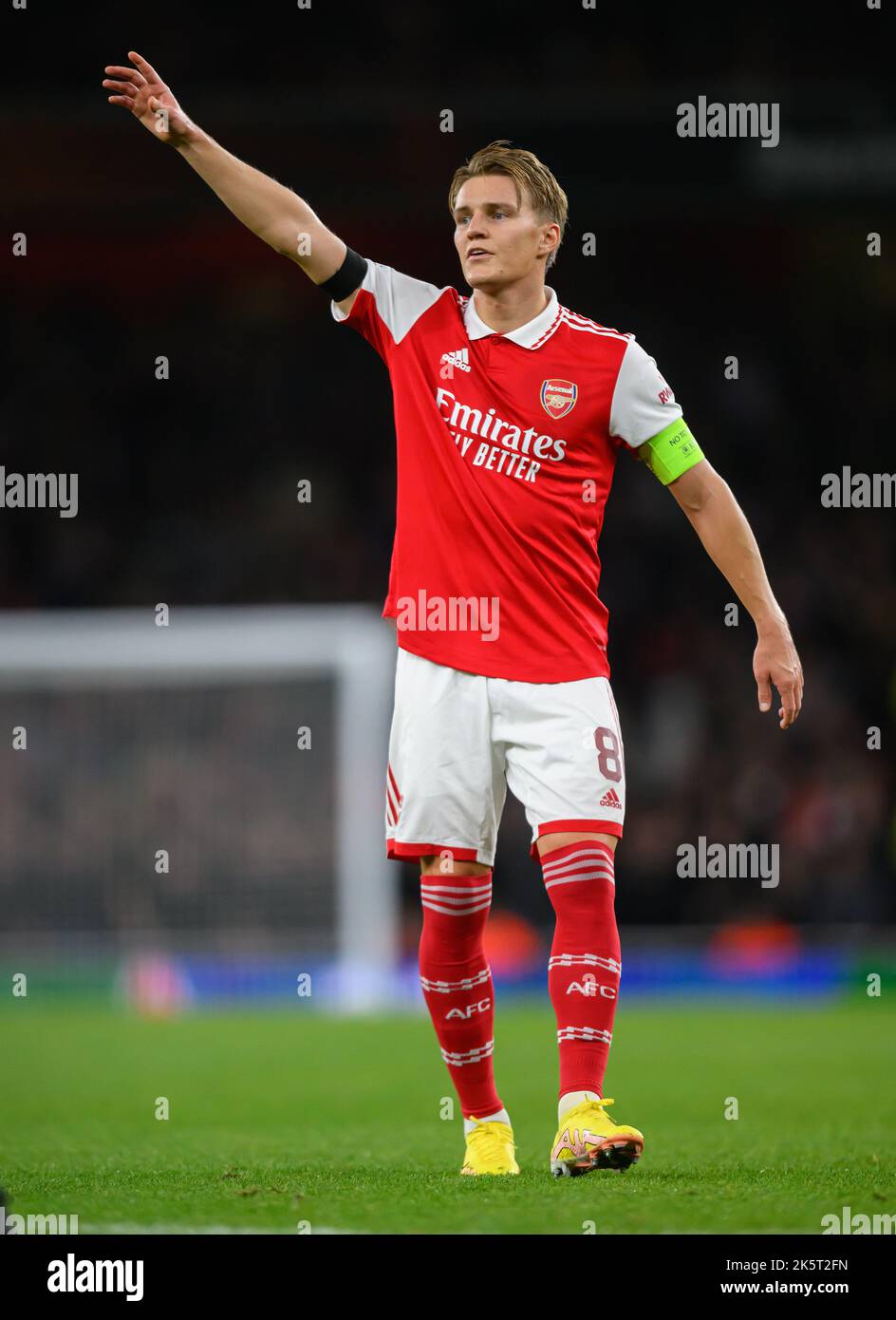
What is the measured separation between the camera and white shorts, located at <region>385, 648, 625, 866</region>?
4660 millimetres

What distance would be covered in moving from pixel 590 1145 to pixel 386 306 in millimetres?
2283

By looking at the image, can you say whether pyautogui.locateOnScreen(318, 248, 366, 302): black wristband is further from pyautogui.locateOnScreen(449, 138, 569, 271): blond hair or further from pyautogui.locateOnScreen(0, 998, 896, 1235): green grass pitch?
pyautogui.locateOnScreen(0, 998, 896, 1235): green grass pitch

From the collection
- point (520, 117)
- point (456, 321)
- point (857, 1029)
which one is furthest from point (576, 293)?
point (456, 321)

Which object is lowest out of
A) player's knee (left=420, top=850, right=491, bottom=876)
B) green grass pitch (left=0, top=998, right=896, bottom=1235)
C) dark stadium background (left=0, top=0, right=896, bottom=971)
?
green grass pitch (left=0, top=998, right=896, bottom=1235)

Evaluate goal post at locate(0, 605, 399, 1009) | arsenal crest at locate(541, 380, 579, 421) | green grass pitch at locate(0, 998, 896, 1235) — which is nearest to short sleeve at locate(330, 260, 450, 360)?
arsenal crest at locate(541, 380, 579, 421)

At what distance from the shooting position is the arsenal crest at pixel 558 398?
15.9ft

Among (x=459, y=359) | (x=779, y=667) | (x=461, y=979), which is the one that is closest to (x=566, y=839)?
(x=461, y=979)

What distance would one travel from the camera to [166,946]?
603 inches

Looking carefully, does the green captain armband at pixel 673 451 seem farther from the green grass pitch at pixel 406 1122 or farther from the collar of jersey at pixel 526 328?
the green grass pitch at pixel 406 1122

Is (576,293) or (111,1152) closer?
(111,1152)

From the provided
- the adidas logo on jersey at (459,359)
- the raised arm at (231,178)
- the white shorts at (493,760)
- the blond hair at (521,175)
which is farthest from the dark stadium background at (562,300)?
the white shorts at (493,760)

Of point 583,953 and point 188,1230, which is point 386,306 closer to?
point 583,953
